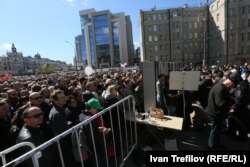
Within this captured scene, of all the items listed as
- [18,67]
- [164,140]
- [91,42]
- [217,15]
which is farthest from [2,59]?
[164,140]

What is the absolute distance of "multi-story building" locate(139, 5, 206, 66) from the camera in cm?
6638

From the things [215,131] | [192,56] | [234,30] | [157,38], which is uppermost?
[157,38]

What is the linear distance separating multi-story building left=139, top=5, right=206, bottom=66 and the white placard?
59996 millimetres

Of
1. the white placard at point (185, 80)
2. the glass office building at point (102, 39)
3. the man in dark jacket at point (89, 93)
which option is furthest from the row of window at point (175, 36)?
the man in dark jacket at point (89, 93)

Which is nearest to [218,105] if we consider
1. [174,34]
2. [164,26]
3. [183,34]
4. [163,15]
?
[163,15]

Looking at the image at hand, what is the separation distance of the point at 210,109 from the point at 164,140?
1.40 metres

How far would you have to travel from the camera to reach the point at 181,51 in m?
68.2

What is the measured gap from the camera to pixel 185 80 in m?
6.48

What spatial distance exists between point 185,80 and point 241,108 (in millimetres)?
1680

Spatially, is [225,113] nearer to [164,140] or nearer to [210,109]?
[210,109]

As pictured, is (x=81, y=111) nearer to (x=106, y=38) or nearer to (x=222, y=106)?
(x=222, y=106)

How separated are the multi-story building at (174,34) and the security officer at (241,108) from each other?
2390 inches

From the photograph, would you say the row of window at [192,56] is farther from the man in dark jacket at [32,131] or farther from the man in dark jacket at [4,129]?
the man in dark jacket at [32,131]

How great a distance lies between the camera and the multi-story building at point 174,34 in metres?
66.4
